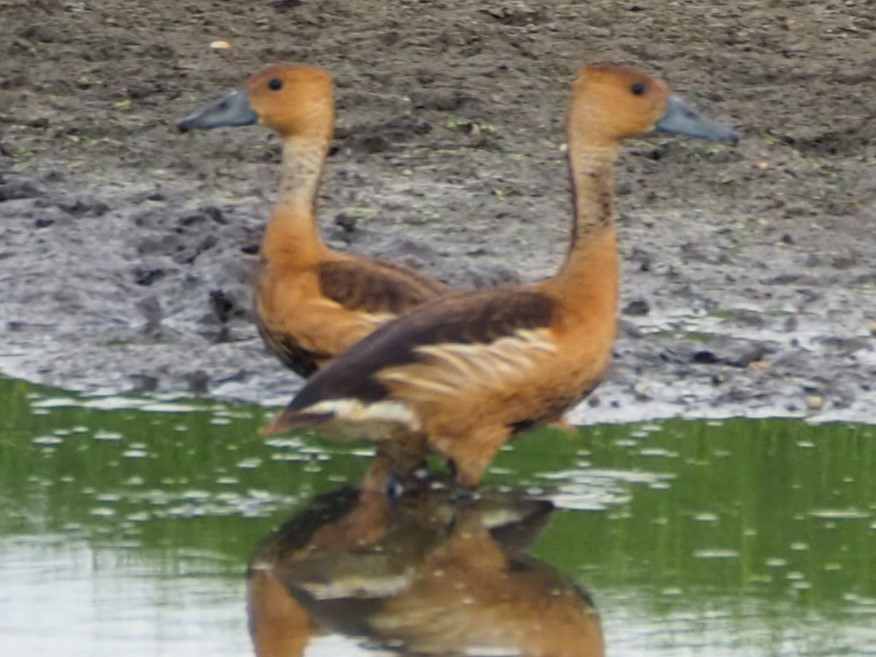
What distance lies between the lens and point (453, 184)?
37.7ft

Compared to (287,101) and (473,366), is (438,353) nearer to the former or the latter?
(473,366)

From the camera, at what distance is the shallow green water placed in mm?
6547

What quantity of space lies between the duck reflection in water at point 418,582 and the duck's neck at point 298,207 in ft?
3.21

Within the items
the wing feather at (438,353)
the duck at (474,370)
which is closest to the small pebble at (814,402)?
the duck at (474,370)

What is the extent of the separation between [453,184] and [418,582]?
4728 millimetres

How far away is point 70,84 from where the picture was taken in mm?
12734

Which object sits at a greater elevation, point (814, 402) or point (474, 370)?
point (474, 370)

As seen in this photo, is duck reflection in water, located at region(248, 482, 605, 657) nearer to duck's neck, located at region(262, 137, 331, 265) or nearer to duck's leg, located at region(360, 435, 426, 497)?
duck's leg, located at region(360, 435, 426, 497)

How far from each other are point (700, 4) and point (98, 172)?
12.8ft

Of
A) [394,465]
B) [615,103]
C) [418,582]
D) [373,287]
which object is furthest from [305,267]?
[418,582]

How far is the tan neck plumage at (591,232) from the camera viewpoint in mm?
7711

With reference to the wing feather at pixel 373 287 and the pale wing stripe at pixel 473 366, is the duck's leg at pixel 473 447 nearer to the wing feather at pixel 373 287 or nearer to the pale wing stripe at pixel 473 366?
the pale wing stripe at pixel 473 366

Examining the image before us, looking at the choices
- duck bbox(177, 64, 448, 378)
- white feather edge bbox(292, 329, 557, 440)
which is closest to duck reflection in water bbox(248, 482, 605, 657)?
white feather edge bbox(292, 329, 557, 440)

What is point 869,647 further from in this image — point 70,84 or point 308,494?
point 70,84
